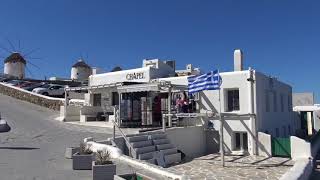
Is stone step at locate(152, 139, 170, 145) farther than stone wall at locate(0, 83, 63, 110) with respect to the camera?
No

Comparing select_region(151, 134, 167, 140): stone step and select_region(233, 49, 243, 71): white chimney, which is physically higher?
select_region(233, 49, 243, 71): white chimney

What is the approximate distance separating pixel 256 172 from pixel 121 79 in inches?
704

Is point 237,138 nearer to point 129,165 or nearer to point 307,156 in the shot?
point 307,156

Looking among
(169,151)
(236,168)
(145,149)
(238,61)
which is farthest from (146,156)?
(238,61)

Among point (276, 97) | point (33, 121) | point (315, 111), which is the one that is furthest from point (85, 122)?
point (315, 111)

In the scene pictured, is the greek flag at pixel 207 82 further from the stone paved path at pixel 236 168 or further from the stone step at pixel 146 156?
the stone step at pixel 146 156

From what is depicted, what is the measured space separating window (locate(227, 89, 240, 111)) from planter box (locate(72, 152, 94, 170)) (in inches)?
604

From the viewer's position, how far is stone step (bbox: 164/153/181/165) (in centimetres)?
2089

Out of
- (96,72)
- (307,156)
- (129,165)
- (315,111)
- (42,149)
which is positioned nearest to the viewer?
(129,165)

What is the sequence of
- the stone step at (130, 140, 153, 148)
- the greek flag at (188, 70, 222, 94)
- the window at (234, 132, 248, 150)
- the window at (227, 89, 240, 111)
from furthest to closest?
the window at (227, 89, 240, 111), the window at (234, 132, 248, 150), the greek flag at (188, 70, 222, 94), the stone step at (130, 140, 153, 148)

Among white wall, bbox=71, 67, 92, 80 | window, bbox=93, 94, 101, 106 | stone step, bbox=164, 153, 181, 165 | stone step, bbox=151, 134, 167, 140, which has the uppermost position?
white wall, bbox=71, 67, 92, 80

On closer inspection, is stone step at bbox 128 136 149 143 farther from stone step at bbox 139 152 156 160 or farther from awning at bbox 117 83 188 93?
awning at bbox 117 83 188 93

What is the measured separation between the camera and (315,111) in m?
44.2

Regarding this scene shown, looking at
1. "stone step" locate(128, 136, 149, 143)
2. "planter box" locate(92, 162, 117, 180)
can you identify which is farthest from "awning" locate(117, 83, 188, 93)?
"planter box" locate(92, 162, 117, 180)
